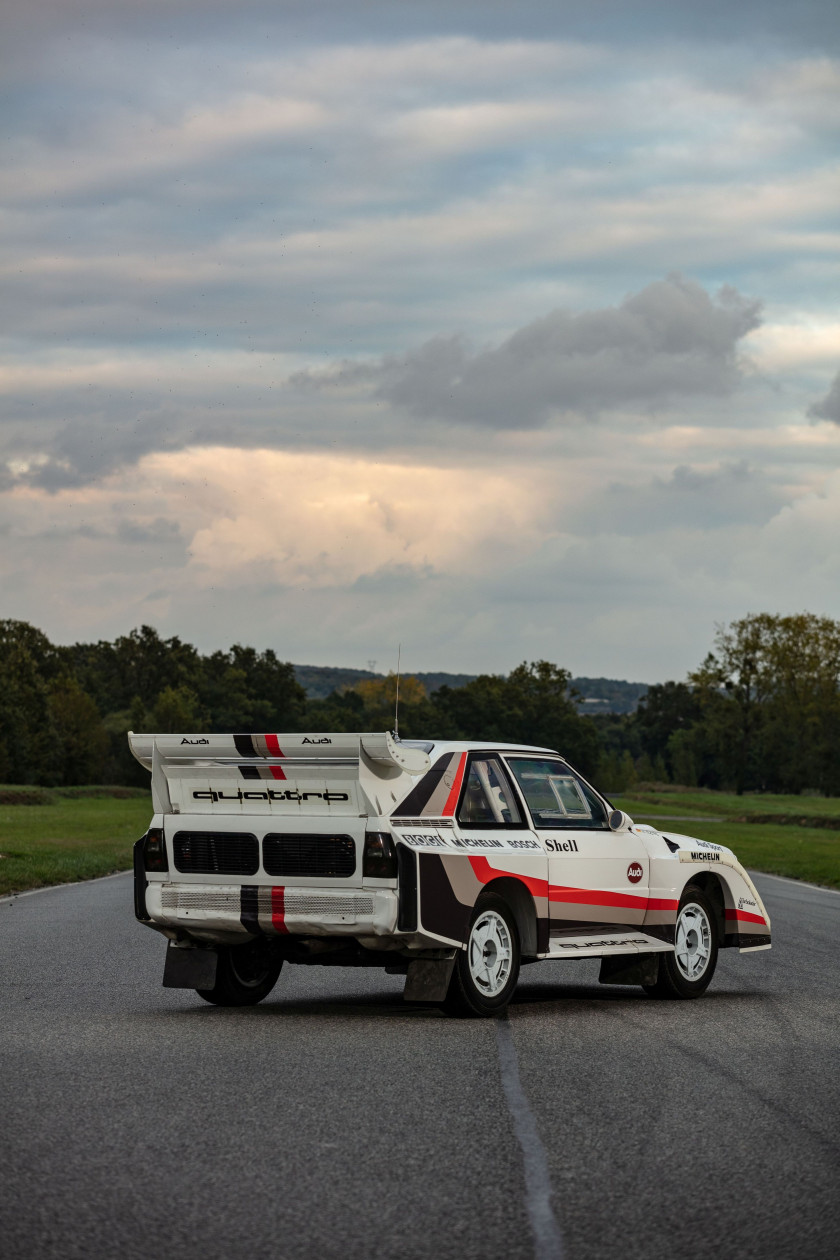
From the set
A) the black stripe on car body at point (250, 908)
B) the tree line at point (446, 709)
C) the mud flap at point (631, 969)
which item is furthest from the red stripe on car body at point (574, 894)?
the tree line at point (446, 709)

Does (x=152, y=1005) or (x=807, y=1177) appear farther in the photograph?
(x=152, y=1005)

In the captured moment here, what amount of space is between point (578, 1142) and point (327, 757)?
3.95m

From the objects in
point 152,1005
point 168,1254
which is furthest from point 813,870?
point 168,1254

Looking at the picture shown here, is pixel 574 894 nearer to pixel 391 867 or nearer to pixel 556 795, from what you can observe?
pixel 556 795

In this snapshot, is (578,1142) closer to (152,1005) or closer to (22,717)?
(152,1005)

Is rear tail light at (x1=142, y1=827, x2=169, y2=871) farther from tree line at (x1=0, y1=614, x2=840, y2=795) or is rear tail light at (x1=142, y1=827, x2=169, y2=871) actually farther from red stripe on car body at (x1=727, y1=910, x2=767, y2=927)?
tree line at (x1=0, y1=614, x2=840, y2=795)

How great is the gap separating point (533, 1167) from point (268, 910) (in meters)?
4.31

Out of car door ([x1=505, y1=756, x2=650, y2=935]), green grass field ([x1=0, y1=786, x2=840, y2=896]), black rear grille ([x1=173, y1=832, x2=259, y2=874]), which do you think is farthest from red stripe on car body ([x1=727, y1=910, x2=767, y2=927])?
green grass field ([x1=0, y1=786, x2=840, y2=896])

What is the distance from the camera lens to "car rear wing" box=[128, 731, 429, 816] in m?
10.3

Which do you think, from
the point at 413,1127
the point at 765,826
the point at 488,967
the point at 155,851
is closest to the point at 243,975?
the point at 155,851

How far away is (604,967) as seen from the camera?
12328mm

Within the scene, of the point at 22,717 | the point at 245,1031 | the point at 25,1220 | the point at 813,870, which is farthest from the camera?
the point at 22,717

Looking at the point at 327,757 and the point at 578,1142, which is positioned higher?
the point at 327,757

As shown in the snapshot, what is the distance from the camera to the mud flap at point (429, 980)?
33.8 ft
